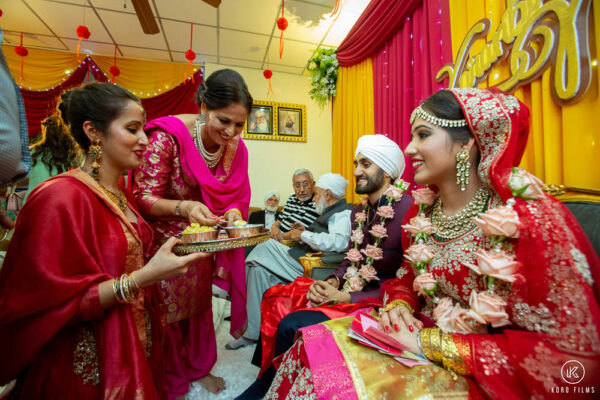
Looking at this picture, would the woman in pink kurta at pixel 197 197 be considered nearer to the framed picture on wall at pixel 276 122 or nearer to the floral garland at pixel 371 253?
the floral garland at pixel 371 253

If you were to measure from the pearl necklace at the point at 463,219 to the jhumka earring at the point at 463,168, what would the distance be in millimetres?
72

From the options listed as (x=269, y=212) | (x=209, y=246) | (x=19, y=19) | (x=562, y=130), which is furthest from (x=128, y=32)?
(x=562, y=130)

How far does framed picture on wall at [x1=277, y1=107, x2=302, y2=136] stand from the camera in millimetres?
5711

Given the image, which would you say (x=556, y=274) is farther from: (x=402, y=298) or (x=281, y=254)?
(x=281, y=254)

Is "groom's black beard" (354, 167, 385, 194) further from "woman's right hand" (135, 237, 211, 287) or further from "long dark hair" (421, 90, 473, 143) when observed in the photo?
"woman's right hand" (135, 237, 211, 287)

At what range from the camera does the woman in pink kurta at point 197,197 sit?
167 cm

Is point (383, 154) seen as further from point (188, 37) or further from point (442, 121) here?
point (188, 37)

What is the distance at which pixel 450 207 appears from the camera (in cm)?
131

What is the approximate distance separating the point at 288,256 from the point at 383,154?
1.54 meters

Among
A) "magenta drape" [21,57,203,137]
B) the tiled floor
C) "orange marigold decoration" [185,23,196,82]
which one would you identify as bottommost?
the tiled floor

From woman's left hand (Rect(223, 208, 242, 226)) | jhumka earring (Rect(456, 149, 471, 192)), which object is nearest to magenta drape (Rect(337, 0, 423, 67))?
jhumka earring (Rect(456, 149, 471, 192))

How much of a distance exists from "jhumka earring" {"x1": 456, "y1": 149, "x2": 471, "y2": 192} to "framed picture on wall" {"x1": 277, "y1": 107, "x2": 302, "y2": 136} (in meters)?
4.81

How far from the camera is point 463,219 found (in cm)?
120

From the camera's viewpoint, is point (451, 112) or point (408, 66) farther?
point (408, 66)
